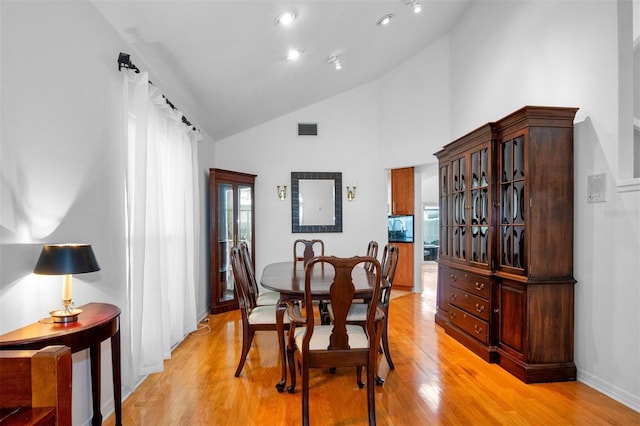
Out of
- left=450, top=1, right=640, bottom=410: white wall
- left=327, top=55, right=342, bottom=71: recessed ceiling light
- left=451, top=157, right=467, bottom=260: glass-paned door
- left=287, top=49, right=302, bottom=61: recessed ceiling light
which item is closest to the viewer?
left=450, top=1, right=640, bottom=410: white wall

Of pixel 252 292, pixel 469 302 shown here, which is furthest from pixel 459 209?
pixel 252 292

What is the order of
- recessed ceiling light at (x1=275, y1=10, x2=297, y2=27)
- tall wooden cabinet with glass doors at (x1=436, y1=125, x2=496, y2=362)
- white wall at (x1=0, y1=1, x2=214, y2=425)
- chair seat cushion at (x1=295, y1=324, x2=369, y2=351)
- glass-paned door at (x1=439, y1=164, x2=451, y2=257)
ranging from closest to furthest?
white wall at (x1=0, y1=1, x2=214, y2=425), chair seat cushion at (x1=295, y1=324, x2=369, y2=351), recessed ceiling light at (x1=275, y1=10, x2=297, y2=27), tall wooden cabinet with glass doors at (x1=436, y1=125, x2=496, y2=362), glass-paned door at (x1=439, y1=164, x2=451, y2=257)

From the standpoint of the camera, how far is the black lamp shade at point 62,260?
5.13 ft

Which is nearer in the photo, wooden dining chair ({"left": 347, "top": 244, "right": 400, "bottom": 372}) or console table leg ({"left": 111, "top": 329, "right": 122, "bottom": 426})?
console table leg ({"left": 111, "top": 329, "right": 122, "bottom": 426})

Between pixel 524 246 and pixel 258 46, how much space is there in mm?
3067

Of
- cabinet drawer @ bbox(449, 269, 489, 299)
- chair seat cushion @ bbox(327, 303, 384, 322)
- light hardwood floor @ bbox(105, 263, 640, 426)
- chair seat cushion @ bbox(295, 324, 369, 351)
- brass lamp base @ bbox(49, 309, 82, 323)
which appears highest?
brass lamp base @ bbox(49, 309, 82, 323)

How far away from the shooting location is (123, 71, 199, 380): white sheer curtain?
2594mm

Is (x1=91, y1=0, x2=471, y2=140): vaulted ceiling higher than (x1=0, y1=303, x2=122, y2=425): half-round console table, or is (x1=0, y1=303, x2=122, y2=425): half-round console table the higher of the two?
(x1=91, y1=0, x2=471, y2=140): vaulted ceiling

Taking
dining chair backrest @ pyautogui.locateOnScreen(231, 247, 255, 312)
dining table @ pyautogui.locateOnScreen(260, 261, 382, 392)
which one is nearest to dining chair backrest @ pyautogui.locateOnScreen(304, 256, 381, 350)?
dining table @ pyautogui.locateOnScreen(260, 261, 382, 392)

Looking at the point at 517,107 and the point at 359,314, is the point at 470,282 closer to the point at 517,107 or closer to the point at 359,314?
the point at 359,314

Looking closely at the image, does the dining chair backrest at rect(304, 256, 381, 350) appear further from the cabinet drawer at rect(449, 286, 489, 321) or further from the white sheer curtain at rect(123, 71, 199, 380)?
the cabinet drawer at rect(449, 286, 489, 321)

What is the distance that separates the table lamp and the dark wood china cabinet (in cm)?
304

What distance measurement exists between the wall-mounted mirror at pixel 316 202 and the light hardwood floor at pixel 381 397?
283cm

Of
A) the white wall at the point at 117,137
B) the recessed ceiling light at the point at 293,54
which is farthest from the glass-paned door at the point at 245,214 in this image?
the recessed ceiling light at the point at 293,54
